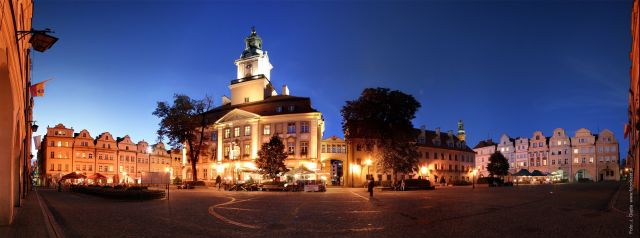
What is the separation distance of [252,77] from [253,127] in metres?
12.9

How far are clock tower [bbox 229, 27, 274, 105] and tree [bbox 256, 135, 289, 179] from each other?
70.8 feet

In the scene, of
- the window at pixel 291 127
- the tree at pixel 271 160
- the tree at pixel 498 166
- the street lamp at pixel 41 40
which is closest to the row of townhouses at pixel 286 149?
the window at pixel 291 127

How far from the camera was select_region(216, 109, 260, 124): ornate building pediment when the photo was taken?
67750mm

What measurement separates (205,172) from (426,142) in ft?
136

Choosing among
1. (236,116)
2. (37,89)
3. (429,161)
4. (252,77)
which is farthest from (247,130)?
(37,89)

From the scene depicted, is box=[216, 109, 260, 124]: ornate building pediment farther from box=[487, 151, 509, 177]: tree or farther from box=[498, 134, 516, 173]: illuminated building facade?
box=[498, 134, 516, 173]: illuminated building facade

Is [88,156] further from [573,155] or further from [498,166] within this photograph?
[573,155]

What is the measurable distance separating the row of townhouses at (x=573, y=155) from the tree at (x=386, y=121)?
75.3 m

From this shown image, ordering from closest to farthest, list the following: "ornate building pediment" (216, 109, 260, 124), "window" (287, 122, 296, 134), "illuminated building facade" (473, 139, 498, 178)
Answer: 1. "window" (287, 122, 296, 134)
2. "ornate building pediment" (216, 109, 260, 124)
3. "illuminated building facade" (473, 139, 498, 178)

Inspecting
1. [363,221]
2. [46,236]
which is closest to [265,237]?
[363,221]

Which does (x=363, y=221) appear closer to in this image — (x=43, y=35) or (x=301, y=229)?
(x=301, y=229)

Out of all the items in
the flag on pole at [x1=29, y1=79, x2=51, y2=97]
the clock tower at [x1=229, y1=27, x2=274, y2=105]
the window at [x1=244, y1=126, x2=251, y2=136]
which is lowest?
the window at [x1=244, y1=126, x2=251, y2=136]

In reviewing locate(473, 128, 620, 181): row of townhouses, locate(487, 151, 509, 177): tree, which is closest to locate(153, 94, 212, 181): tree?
locate(487, 151, 509, 177): tree

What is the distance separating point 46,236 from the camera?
1191cm
